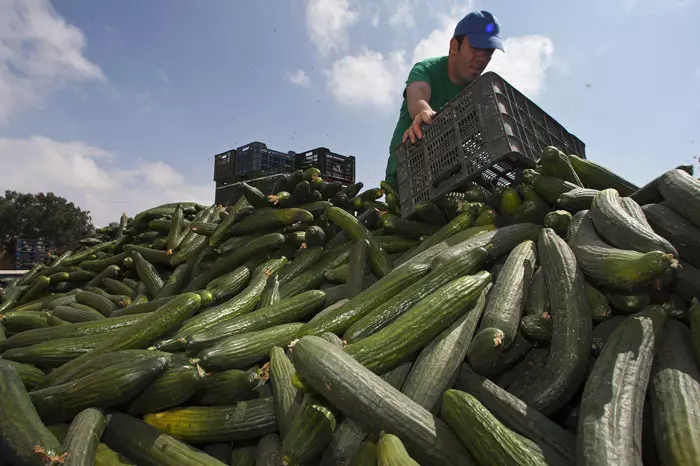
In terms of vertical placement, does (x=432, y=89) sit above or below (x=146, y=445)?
above

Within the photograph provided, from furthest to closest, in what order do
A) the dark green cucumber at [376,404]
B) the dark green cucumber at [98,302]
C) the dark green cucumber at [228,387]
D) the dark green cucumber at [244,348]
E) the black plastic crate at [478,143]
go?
the dark green cucumber at [98,302]
the black plastic crate at [478,143]
the dark green cucumber at [244,348]
the dark green cucumber at [228,387]
the dark green cucumber at [376,404]

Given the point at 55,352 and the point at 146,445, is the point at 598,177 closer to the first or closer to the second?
the point at 146,445

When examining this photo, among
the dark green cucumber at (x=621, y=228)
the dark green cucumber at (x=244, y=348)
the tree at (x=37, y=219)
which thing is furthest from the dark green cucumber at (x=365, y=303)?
the tree at (x=37, y=219)

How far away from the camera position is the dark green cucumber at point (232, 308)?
9.41 ft

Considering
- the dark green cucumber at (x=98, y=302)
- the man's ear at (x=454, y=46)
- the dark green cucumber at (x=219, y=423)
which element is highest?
the man's ear at (x=454, y=46)

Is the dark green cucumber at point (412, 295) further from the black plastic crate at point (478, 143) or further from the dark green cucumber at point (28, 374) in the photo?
the dark green cucumber at point (28, 374)

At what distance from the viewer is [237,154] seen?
12109mm

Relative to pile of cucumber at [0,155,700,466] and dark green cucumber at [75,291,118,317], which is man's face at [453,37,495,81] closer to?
pile of cucumber at [0,155,700,466]

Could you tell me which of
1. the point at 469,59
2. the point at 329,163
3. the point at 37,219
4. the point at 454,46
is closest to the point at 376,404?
the point at 469,59

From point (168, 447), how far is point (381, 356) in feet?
3.73

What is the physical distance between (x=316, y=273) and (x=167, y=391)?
Answer: 1.92 metres

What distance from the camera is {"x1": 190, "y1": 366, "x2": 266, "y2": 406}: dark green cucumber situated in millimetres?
2367

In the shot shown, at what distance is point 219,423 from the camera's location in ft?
7.29

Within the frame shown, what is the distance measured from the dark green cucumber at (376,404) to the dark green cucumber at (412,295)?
15.4 inches
